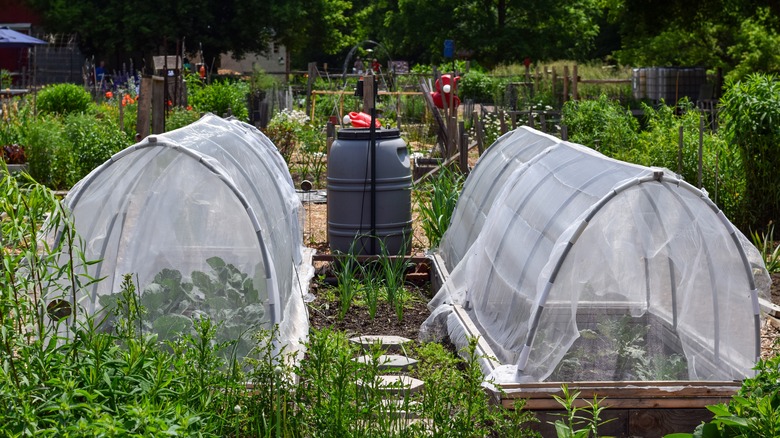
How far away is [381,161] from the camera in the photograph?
8.60 metres

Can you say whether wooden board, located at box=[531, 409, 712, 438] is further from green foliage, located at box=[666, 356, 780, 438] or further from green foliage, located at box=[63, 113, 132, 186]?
green foliage, located at box=[63, 113, 132, 186]

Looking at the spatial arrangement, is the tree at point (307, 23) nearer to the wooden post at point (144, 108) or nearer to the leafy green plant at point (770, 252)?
the wooden post at point (144, 108)

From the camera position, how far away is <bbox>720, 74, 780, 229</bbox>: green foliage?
9688 mm

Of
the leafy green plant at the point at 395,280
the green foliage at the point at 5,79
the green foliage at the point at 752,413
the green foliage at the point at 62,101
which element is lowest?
the leafy green plant at the point at 395,280

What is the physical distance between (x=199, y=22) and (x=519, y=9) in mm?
15880

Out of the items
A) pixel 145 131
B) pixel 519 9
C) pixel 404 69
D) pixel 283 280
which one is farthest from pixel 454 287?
pixel 519 9

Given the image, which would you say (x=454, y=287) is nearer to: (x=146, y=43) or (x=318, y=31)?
(x=146, y=43)

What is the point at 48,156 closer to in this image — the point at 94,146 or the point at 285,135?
the point at 94,146

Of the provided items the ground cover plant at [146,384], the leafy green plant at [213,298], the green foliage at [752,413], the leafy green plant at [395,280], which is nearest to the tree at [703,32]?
the leafy green plant at [395,280]

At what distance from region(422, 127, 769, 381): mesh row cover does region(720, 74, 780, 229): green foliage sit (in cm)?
437

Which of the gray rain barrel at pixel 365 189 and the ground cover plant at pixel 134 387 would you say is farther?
the gray rain barrel at pixel 365 189

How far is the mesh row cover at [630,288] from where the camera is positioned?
500 centimetres

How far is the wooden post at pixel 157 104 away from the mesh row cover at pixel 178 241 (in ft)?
19.4

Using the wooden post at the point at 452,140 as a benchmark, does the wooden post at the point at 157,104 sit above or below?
above
